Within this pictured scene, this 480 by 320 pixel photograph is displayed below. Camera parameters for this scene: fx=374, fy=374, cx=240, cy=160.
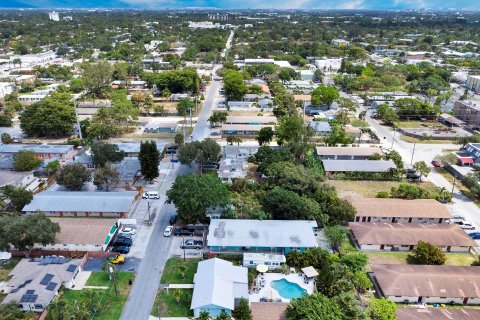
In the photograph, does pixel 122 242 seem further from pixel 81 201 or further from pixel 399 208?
pixel 399 208

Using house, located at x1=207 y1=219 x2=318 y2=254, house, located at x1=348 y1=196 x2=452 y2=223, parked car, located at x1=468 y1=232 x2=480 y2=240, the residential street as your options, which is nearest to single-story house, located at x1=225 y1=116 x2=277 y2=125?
the residential street

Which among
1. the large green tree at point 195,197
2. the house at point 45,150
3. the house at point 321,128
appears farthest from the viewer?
the house at point 321,128

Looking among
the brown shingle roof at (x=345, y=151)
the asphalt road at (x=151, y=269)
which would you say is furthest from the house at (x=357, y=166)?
the asphalt road at (x=151, y=269)

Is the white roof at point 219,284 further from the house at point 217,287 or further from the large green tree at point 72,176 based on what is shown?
the large green tree at point 72,176

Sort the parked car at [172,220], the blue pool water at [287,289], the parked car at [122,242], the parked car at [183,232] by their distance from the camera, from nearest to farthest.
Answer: the blue pool water at [287,289] < the parked car at [122,242] < the parked car at [183,232] < the parked car at [172,220]

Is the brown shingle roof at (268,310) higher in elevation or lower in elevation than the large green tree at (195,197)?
lower

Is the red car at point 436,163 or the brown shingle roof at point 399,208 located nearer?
the brown shingle roof at point 399,208

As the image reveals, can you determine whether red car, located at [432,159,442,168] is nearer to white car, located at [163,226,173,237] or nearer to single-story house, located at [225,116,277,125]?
single-story house, located at [225,116,277,125]
